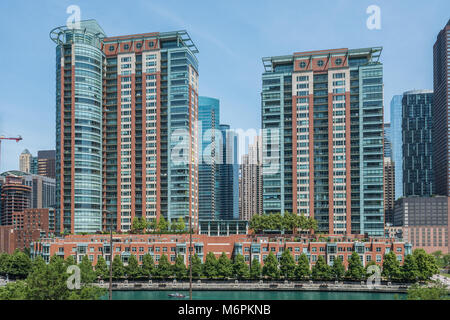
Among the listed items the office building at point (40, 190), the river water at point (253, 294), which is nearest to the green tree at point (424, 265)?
the river water at point (253, 294)

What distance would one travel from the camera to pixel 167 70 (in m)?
97.9

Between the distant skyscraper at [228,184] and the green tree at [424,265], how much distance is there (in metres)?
114

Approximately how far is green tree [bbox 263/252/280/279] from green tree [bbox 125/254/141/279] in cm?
2054

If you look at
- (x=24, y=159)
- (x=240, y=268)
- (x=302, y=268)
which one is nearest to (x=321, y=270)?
(x=302, y=268)

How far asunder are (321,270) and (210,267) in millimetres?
17454

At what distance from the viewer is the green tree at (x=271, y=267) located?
71.0 meters

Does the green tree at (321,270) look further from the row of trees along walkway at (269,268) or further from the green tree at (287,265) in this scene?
the green tree at (287,265)

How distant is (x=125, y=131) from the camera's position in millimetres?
98750

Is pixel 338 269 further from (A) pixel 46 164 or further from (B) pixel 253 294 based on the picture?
(A) pixel 46 164

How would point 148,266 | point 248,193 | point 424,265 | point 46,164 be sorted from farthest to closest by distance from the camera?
point 248,193, point 46,164, point 148,266, point 424,265

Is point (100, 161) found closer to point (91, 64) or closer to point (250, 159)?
point (91, 64)

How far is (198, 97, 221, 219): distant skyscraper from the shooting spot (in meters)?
159

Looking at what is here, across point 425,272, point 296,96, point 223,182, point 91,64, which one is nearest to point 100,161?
point 91,64
